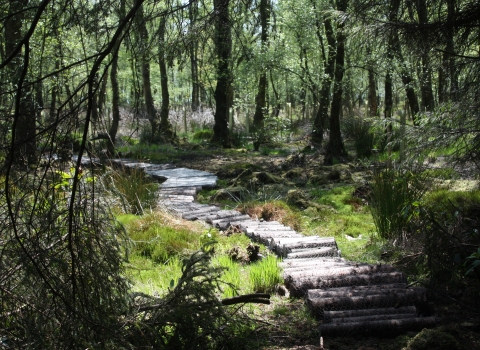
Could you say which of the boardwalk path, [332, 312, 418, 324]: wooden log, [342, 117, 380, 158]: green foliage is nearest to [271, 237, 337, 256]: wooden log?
the boardwalk path

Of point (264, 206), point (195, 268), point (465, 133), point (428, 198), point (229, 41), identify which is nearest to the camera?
point (195, 268)

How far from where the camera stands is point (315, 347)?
9.11 ft

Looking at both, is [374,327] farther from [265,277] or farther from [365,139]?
[365,139]

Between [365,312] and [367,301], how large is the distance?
0.35 feet

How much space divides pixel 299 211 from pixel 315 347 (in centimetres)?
390

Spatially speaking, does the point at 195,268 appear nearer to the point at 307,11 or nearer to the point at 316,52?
the point at 307,11

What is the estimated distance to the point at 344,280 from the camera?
3.54 m

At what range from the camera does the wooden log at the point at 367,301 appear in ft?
10.4

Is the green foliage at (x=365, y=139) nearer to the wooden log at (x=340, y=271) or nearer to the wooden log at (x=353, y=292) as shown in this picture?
the wooden log at (x=340, y=271)

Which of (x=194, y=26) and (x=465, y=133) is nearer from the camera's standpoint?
(x=194, y=26)

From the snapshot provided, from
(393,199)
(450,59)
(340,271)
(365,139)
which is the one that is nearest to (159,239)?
(340,271)

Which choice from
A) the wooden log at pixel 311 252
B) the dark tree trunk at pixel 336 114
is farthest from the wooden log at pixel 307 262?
the dark tree trunk at pixel 336 114

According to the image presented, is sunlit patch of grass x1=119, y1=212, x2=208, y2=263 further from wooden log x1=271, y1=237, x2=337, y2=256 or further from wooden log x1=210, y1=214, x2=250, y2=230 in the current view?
wooden log x1=271, y1=237, x2=337, y2=256

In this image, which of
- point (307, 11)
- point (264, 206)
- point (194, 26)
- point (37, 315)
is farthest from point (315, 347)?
point (307, 11)
